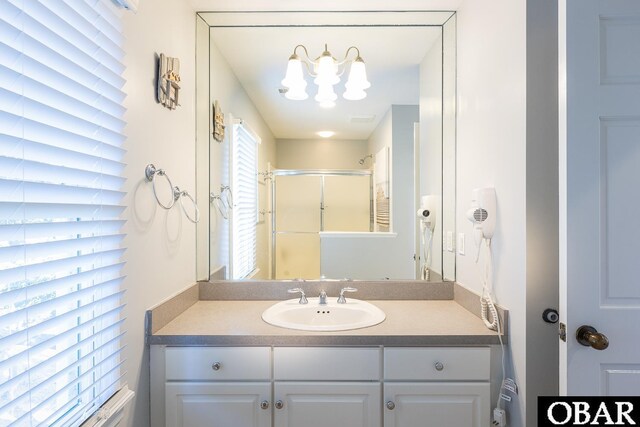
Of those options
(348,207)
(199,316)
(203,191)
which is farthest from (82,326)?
(348,207)

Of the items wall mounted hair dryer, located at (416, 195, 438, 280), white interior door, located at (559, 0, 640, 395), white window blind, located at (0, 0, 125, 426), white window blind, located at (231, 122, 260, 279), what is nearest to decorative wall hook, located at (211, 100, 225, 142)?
white window blind, located at (231, 122, 260, 279)

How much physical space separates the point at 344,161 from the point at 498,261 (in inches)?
40.0

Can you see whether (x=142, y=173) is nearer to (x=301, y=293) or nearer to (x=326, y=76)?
(x=301, y=293)

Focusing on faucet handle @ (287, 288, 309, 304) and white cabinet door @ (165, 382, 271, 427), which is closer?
A: white cabinet door @ (165, 382, 271, 427)

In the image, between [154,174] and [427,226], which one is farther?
[427,226]

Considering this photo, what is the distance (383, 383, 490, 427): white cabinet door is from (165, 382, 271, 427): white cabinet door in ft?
1.65

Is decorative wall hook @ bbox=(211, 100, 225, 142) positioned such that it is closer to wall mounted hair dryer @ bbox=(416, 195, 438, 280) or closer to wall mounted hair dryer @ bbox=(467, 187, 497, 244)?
wall mounted hair dryer @ bbox=(416, 195, 438, 280)

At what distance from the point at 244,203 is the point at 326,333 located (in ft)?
3.28

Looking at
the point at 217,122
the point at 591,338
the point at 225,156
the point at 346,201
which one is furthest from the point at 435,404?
the point at 217,122

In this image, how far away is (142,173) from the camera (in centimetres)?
124


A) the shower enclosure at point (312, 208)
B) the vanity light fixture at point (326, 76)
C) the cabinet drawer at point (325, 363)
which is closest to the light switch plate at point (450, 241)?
the shower enclosure at point (312, 208)

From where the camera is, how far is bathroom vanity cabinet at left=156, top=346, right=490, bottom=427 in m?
1.30

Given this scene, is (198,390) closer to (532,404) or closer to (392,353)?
(392,353)

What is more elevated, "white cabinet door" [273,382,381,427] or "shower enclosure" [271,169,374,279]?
"shower enclosure" [271,169,374,279]
